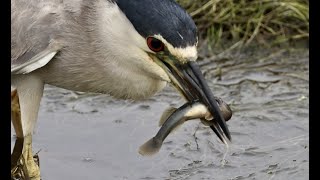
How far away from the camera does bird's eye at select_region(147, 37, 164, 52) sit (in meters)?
4.42

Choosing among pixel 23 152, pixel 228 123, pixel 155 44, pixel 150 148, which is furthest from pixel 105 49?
pixel 228 123

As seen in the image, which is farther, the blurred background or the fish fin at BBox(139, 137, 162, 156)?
the blurred background

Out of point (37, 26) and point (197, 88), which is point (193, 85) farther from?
point (37, 26)

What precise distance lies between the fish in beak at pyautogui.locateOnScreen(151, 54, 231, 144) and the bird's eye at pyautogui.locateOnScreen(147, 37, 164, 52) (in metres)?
0.04

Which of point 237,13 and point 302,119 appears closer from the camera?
point 302,119

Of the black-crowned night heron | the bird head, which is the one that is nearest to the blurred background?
the black-crowned night heron

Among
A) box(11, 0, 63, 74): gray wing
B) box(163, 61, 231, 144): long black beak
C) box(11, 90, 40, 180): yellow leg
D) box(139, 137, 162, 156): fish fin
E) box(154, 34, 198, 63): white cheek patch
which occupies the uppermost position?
box(11, 0, 63, 74): gray wing

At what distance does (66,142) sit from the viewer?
→ 230 inches

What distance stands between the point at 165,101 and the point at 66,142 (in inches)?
35.2

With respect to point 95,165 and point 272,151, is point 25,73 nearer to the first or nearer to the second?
point 95,165

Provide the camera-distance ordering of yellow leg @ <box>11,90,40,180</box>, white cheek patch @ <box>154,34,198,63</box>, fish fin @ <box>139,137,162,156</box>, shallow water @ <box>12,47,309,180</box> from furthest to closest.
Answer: shallow water @ <box>12,47,309,180</box> → yellow leg @ <box>11,90,40,180</box> → fish fin @ <box>139,137,162,156</box> → white cheek patch @ <box>154,34,198,63</box>

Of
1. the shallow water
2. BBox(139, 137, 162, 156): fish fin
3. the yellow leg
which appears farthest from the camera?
the shallow water

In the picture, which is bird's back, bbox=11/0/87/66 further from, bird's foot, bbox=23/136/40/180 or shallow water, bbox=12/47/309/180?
shallow water, bbox=12/47/309/180
